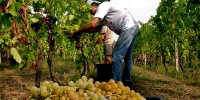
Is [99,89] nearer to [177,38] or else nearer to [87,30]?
[87,30]

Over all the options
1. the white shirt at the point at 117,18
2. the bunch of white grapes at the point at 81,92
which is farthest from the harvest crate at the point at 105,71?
the bunch of white grapes at the point at 81,92

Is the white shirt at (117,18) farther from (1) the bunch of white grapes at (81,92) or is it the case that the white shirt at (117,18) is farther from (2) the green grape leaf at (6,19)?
(1) the bunch of white grapes at (81,92)

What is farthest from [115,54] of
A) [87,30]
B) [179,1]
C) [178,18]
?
[179,1]

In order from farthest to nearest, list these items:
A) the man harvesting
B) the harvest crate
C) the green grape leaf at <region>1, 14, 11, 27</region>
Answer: the harvest crate < the man harvesting < the green grape leaf at <region>1, 14, 11, 27</region>

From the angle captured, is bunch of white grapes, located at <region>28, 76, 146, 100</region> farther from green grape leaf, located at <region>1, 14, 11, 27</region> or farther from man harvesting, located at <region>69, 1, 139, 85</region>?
man harvesting, located at <region>69, 1, 139, 85</region>

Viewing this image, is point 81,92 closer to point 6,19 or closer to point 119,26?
point 6,19

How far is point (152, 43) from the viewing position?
25.0 m

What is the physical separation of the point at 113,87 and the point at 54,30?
4051mm

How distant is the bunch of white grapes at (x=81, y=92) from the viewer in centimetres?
154

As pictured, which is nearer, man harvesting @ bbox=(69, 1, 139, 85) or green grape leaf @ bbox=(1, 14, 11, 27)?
green grape leaf @ bbox=(1, 14, 11, 27)

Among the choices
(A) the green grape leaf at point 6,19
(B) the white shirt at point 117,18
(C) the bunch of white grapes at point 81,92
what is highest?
(B) the white shirt at point 117,18

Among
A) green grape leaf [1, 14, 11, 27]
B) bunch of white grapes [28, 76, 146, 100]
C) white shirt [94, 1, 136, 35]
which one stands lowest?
bunch of white grapes [28, 76, 146, 100]

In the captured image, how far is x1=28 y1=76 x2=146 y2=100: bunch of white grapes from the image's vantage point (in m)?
1.54

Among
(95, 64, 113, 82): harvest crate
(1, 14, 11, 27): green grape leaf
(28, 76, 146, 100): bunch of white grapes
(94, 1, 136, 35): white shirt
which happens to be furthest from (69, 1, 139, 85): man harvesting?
(28, 76, 146, 100): bunch of white grapes
